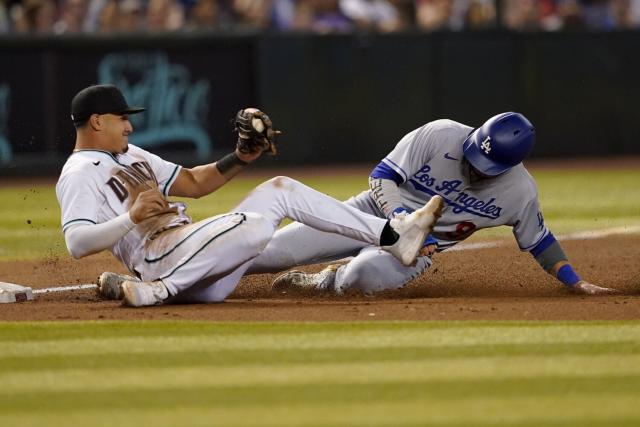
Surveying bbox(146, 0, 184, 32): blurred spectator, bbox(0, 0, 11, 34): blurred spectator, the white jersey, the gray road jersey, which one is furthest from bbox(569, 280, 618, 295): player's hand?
bbox(0, 0, 11, 34): blurred spectator

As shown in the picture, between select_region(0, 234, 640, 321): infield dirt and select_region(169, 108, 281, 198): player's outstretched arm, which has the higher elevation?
select_region(169, 108, 281, 198): player's outstretched arm

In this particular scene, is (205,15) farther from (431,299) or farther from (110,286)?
(431,299)

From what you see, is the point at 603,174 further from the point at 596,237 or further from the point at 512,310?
the point at 512,310

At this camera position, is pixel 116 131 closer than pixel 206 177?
Yes

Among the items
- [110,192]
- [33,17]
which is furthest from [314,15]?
[110,192]

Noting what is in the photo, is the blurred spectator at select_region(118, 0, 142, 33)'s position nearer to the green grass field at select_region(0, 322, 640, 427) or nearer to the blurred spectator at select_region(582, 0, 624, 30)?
the blurred spectator at select_region(582, 0, 624, 30)

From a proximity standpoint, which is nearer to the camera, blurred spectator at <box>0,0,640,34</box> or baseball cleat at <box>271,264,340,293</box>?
baseball cleat at <box>271,264,340,293</box>
